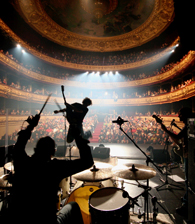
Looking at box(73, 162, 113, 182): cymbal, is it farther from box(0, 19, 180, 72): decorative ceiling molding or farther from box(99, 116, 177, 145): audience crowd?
box(0, 19, 180, 72): decorative ceiling molding

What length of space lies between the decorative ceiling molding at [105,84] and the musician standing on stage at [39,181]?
11.4 meters

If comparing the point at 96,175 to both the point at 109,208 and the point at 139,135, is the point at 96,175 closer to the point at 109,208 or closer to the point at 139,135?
the point at 109,208

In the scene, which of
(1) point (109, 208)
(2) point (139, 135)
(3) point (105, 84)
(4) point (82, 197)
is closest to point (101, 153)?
(4) point (82, 197)

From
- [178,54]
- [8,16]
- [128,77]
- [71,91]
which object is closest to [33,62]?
[8,16]

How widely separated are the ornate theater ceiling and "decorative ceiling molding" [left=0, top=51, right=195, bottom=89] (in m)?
5.31

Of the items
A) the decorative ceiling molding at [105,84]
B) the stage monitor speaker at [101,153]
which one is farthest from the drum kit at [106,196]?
the decorative ceiling molding at [105,84]

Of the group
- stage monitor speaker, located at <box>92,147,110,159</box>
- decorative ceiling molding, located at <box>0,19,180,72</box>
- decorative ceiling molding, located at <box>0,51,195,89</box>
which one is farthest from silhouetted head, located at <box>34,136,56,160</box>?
decorative ceiling molding, located at <box>0,19,180,72</box>

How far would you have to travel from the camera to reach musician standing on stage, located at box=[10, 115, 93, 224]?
3.86ft

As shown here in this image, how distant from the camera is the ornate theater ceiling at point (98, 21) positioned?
13.2m

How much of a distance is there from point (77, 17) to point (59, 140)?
13446mm

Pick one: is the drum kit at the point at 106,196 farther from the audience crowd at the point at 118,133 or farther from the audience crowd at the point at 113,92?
the audience crowd at the point at 113,92

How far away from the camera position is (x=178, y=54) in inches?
586

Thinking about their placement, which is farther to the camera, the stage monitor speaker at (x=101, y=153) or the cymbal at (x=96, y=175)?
the stage monitor speaker at (x=101, y=153)

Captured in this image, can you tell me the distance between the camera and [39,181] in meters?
1.21
